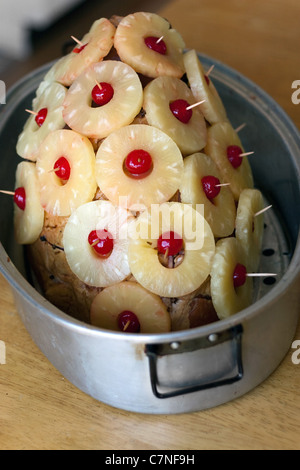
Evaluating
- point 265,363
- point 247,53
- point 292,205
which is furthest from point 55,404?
point 247,53

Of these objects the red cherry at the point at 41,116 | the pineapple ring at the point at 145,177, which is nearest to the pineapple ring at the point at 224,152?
the pineapple ring at the point at 145,177

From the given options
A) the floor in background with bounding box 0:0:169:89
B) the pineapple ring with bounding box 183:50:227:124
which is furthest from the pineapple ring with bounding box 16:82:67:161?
the floor in background with bounding box 0:0:169:89

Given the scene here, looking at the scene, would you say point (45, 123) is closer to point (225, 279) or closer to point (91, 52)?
point (91, 52)

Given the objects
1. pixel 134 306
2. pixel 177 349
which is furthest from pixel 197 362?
pixel 134 306

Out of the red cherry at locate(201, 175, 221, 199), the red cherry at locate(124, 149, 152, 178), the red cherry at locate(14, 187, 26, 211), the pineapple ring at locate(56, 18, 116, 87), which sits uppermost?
the pineapple ring at locate(56, 18, 116, 87)

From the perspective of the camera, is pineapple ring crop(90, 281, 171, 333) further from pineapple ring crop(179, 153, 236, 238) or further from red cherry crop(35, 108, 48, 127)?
red cherry crop(35, 108, 48, 127)

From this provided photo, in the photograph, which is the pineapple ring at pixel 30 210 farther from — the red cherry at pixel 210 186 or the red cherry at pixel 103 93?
the red cherry at pixel 210 186

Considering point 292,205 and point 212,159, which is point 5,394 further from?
point 292,205
